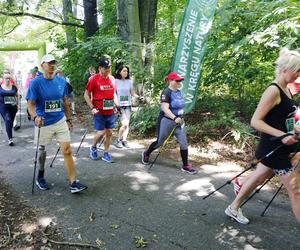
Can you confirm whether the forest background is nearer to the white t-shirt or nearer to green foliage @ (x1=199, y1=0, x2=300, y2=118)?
green foliage @ (x1=199, y1=0, x2=300, y2=118)

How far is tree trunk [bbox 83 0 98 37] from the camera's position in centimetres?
1667

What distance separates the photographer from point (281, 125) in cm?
374

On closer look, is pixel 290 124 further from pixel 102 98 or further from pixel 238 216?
pixel 102 98

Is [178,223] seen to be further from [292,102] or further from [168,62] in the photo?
[168,62]

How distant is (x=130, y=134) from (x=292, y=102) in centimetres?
648

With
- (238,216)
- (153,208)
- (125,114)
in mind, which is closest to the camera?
(238,216)

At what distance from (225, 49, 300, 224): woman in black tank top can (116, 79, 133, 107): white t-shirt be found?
15.2 feet

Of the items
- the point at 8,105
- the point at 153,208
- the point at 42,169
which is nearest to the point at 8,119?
the point at 8,105

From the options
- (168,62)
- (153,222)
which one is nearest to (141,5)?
(168,62)

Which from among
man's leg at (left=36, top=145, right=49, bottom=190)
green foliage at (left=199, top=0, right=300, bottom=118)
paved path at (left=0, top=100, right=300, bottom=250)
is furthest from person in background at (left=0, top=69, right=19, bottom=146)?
green foliage at (left=199, top=0, right=300, bottom=118)

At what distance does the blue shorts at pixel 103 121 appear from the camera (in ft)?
23.2

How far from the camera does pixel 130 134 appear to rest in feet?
32.3

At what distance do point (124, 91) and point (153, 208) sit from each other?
377cm

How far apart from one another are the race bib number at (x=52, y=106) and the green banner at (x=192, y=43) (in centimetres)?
406
